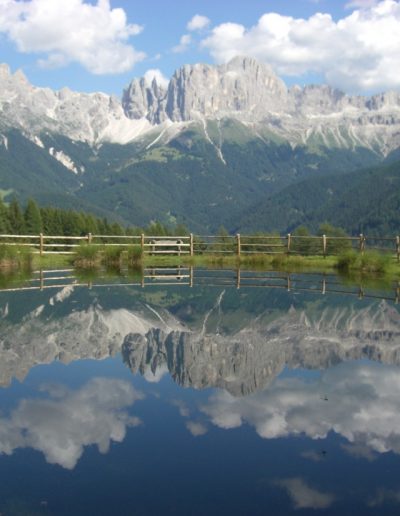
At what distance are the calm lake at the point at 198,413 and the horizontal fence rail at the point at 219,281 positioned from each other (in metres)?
6.33

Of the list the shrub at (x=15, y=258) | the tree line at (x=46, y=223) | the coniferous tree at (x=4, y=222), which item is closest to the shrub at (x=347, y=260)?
the shrub at (x=15, y=258)

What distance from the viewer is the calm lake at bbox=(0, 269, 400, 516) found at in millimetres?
5871

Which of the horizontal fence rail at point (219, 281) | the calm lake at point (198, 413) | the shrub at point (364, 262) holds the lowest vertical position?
the horizontal fence rail at point (219, 281)

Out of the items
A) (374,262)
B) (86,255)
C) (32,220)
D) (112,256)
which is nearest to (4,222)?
(32,220)

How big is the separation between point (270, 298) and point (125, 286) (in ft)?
20.9

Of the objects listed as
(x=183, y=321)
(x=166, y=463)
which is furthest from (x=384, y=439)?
(x=183, y=321)

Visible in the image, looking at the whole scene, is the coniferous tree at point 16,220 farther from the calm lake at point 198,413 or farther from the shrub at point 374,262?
the calm lake at point 198,413

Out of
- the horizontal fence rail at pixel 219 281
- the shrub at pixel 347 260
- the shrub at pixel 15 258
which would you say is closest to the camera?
the horizontal fence rail at pixel 219 281

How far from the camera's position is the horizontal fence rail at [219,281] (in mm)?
23219

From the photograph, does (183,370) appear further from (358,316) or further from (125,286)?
(125,286)

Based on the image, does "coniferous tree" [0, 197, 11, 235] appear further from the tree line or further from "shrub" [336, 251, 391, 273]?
"shrub" [336, 251, 391, 273]

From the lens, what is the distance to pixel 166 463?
654 centimetres

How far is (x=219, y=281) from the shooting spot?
27.5 metres

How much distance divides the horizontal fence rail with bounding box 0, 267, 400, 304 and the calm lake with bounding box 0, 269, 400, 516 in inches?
249
